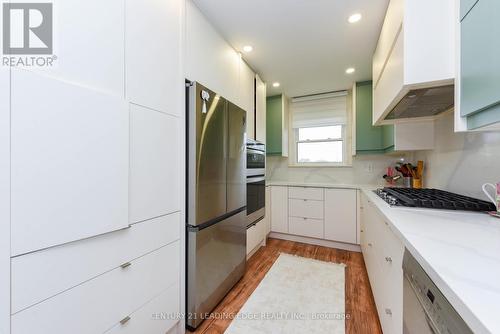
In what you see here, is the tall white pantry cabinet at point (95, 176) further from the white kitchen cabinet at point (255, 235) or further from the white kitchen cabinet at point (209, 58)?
the white kitchen cabinet at point (255, 235)

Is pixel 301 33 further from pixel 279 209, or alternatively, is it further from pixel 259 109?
pixel 279 209

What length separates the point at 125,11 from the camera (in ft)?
3.42

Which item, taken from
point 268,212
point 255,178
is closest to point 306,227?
point 268,212

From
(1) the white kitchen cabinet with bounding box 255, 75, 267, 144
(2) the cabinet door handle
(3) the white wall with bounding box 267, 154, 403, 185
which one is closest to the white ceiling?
(1) the white kitchen cabinet with bounding box 255, 75, 267, 144

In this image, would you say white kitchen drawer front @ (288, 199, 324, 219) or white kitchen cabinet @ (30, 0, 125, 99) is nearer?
white kitchen cabinet @ (30, 0, 125, 99)

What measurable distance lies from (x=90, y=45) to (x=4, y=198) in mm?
678

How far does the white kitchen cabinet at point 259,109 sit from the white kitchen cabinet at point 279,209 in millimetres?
822

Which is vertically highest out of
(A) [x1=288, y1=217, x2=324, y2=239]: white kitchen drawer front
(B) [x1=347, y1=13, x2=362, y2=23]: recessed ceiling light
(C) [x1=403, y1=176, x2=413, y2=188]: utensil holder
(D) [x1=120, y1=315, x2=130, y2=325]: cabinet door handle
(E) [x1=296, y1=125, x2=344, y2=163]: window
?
(B) [x1=347, y1=13, x2=362, y2=23]: recessed ceiling light

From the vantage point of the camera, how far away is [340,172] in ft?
10.9

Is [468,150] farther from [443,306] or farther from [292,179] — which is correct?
[292,179]

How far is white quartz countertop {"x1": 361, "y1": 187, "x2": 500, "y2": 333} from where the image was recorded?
0.42m

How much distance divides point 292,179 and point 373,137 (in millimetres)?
1395

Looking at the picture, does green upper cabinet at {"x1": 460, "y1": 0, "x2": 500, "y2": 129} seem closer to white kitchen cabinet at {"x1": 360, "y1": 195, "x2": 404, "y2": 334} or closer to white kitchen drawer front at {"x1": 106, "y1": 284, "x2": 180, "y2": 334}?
white kitchen cabinet at {"x1": 360, "y1": 195, "x2": 404, "y2": 334}

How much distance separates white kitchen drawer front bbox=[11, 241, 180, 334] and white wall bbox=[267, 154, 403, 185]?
105 inches
